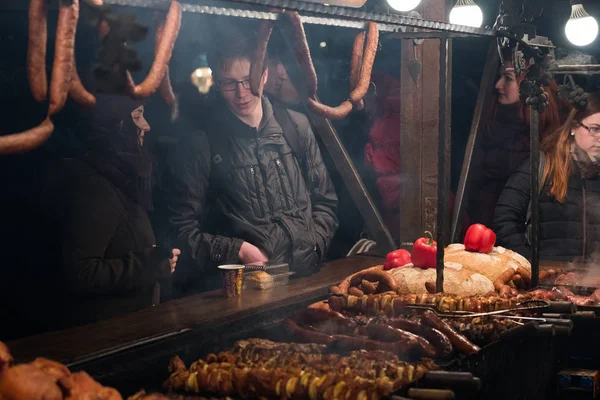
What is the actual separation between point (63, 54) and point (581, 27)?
539cm

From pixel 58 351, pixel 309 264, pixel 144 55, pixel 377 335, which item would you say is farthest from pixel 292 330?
pixel 144 55

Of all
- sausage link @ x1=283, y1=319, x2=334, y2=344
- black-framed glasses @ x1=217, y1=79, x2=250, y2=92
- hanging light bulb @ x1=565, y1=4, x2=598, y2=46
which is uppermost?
hanging light bulb @ x1=565, y1=4, x2=598, y2=46

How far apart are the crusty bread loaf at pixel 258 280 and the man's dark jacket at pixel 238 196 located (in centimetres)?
71

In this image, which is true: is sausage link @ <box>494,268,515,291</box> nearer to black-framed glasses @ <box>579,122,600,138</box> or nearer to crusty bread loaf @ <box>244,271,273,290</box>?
crusty bread loaf @ <box>244,271,273,290</box>

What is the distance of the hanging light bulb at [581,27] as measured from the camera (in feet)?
22.3

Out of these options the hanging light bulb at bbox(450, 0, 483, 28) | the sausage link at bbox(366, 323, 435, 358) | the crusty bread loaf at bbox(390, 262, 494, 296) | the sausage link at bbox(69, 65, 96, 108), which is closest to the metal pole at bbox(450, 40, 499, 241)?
the hanging light bulb at bbox(450, 0, 483, 28)

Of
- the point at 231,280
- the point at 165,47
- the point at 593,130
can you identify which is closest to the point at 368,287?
the point at 231,280

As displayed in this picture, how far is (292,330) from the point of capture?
401 cm

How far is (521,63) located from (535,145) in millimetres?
580

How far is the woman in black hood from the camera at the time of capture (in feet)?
15.2

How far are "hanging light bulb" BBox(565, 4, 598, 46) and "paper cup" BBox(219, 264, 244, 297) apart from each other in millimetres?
4086

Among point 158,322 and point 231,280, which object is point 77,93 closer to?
point 158,322

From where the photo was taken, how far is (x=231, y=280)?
4.83m

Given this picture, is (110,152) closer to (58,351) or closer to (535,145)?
(58,351)
